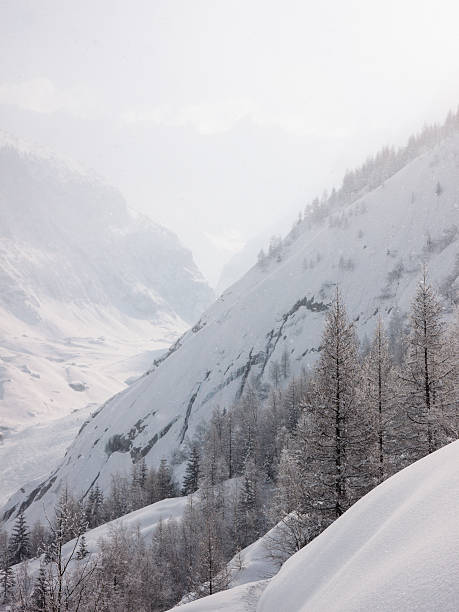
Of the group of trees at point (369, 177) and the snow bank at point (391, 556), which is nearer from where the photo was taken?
the snow bank at point (391, 556)

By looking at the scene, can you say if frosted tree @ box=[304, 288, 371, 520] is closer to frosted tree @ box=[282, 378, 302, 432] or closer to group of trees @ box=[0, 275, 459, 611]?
group of trees @ box=[0, 275, 459, 611]

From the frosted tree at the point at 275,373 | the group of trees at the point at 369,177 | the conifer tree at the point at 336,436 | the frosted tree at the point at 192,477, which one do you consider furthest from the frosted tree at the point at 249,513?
the group of trees at the point at 369,177

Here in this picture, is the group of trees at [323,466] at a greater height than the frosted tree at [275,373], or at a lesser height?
lesser

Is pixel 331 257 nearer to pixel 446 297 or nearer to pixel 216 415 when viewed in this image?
pixel 446 297

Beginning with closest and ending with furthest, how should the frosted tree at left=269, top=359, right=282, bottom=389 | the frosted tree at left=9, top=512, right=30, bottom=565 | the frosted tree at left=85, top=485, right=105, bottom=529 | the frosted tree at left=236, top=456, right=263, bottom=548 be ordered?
1. the frosted tree at left=236, top=456, right=263, bottom=548
2. the frosted tree at left=9, top=512, right=30, bottom=565
3. the frosted tree at left=85, top=485, right=105, bottom=529
4. the frosted tree at left=269, top=359, right=282, bottom=389

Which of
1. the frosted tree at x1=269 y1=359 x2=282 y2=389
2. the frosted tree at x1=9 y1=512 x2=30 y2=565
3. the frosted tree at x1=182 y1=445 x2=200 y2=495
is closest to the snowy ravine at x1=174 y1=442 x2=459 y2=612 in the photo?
the frosted tree at x1=182 y1=445 x2=200 y2=495

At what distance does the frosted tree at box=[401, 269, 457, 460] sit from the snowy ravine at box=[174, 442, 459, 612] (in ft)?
43.5

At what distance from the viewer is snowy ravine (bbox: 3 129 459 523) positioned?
8969 cm

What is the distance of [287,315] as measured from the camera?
331 ft

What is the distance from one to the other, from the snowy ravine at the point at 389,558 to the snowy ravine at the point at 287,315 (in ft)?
263

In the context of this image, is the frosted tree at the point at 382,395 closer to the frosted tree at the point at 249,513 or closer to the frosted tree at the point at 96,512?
the frosted tree at the point at 249,513

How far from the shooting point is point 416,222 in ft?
321

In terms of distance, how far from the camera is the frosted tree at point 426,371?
64.1ft

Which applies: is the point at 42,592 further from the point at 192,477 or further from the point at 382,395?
the point at 192,477
